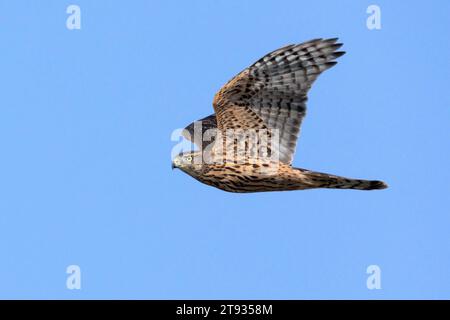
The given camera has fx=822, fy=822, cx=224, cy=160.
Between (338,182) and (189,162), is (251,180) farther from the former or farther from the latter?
(338,182)

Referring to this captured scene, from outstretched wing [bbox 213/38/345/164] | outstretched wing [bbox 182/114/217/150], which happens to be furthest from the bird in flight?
outstretched wing [bbox 182/114/217/150]

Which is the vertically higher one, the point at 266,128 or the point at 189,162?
the point at 266,128

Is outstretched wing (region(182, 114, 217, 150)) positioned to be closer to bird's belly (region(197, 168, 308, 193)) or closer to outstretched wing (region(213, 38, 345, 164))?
outstretched wing (region(213, 38, 345, 164))

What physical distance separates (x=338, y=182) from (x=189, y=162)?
2299 mm

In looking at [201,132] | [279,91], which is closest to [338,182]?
[279,91]

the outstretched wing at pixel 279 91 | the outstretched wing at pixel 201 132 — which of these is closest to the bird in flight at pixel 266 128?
the outstretched wing at pixel 279 91

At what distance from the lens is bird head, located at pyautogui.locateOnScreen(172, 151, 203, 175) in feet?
41.3

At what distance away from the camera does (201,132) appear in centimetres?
1351

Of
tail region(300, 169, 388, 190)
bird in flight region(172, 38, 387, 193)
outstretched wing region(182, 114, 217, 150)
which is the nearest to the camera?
tail region(300, 169, 388, 190)

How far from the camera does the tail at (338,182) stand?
39.2 ft

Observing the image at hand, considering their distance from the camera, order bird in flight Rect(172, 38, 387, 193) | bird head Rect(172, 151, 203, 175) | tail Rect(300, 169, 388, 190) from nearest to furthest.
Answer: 1. tail Rect(300, 169, 388, 190)
2. bird in flight Rect(172, 38, 387, 193)
3. bird head Rect(172, 151, 203, 175)

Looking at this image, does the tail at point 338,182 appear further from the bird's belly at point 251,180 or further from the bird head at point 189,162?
the bird head at point 189,162

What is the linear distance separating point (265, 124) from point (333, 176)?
1.45 metres
